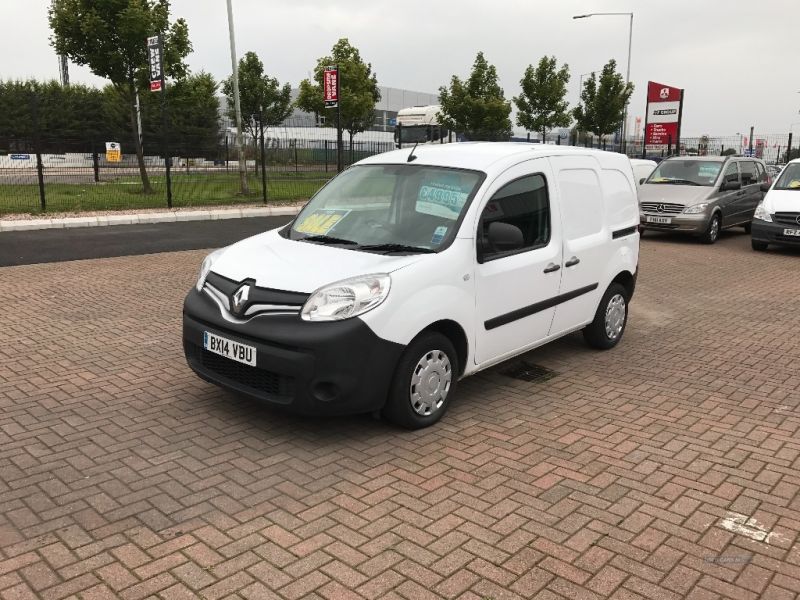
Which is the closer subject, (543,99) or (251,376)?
(251,376)

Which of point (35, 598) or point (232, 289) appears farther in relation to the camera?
point (232, 289)

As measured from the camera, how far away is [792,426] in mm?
4582

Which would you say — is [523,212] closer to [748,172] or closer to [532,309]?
[532,309]

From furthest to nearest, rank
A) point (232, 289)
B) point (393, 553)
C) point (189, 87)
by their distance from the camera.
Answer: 1. point (189, 87)
2. point (232, 289)
3. point (393, 553)

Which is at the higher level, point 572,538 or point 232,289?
point 232,289

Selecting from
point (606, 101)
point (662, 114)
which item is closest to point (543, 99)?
point (606, 101)

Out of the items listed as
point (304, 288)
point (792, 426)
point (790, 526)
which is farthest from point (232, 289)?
point (792, 426)

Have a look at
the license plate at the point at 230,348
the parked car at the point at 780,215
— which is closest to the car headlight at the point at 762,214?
the parked car at the point at 780,215

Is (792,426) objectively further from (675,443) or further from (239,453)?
(239,453)

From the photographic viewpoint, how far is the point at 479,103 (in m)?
35.4

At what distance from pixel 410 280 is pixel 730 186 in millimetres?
12960

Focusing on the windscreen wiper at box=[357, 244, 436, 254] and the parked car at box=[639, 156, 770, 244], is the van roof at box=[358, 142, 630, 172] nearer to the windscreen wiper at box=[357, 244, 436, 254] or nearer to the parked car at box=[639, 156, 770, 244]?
the windscreen wiper at box=[357, 244, 436, 254]

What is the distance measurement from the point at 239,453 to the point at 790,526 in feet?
9.55

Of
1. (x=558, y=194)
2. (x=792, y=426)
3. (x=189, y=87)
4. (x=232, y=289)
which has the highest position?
(x=189, y=87)
